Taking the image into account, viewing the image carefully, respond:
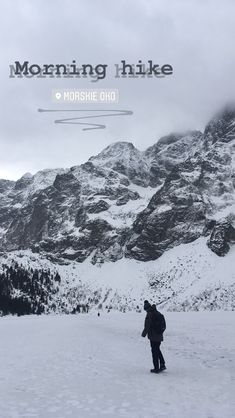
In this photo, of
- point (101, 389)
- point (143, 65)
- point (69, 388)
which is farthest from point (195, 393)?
point (143, 65)

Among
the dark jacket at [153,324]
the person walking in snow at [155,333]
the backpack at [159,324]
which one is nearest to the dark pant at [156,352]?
the person walking in snow at [155,333]

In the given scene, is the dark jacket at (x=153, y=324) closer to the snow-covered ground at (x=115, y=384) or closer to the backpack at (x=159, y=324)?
the backpack at (x=159, y=324)

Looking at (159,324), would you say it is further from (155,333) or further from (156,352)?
(156,352)

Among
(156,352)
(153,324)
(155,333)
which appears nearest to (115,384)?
(156,352)

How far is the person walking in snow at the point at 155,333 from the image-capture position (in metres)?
18.0

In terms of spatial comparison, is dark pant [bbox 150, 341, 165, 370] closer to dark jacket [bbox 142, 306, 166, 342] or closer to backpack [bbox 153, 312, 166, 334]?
dark jacket [bbox 142, 306, 166, 342]

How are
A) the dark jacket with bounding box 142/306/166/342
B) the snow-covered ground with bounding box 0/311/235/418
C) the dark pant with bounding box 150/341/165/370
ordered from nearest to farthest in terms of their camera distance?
1. the snow-covered ground with bounding box 0/311/235/418
2. the dark pant with bounding box 150/341/165/370
3. the dark jacket with bounding box 142/306/166/342

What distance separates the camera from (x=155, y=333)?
18188mm

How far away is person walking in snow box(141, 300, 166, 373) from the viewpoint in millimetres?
17969

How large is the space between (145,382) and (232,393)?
10.5ft

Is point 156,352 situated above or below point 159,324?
below

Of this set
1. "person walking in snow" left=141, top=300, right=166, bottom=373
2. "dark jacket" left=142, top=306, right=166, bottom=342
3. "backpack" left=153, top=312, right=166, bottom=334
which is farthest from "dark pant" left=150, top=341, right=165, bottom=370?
"backpack" left=153, top=312, right=166, bottom=334

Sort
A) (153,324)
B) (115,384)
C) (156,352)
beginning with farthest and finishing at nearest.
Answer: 1. (153,324)
2. (156,352)
3. (115,384)

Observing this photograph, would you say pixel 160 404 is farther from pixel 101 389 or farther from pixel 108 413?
pixel 101 389
